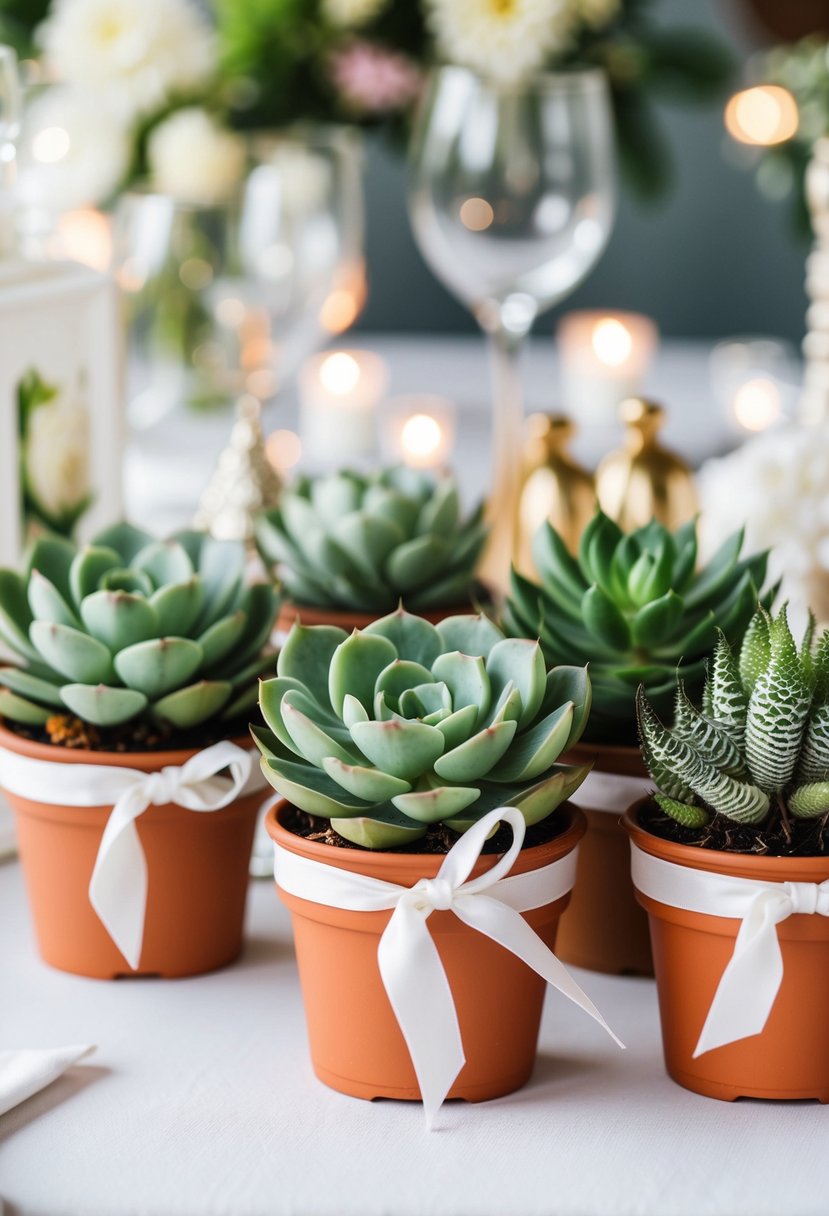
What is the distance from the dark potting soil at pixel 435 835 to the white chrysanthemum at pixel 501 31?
2.49 ft

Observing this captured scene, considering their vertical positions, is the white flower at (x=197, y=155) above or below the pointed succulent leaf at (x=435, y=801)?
above

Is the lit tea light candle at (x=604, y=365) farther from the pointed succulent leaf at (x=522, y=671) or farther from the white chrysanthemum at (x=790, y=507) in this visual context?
the pointed succulent leaf at (x=522, y=671)

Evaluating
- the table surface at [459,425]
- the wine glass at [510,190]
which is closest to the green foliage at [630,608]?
the wine glass at [510,190]

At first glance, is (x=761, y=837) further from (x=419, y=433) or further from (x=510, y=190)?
(x=419, y=433)

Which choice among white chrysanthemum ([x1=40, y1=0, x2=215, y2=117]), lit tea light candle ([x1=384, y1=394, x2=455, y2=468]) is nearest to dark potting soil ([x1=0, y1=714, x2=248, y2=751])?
lit tea light candle ([x1=384, y1=394, x2=455, y2=468])

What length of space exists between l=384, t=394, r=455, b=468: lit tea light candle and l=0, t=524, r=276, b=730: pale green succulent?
0.52 meters

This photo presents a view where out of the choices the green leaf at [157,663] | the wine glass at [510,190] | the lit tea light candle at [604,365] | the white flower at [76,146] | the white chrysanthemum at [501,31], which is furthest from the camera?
the lit tea light candle at [604,365]

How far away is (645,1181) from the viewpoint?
0.46 metres

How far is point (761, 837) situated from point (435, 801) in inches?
4.6

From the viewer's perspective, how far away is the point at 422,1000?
48cm

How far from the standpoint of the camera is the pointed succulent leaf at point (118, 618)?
1.86 feet

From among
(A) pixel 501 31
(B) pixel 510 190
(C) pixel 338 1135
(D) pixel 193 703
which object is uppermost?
(A) pixel 501 31

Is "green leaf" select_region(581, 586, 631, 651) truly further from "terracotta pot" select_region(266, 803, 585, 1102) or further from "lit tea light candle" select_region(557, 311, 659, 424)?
"lit tea light candle" select_region(557, 311, 659, 424)

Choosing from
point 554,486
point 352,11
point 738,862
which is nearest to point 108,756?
point 738,862
